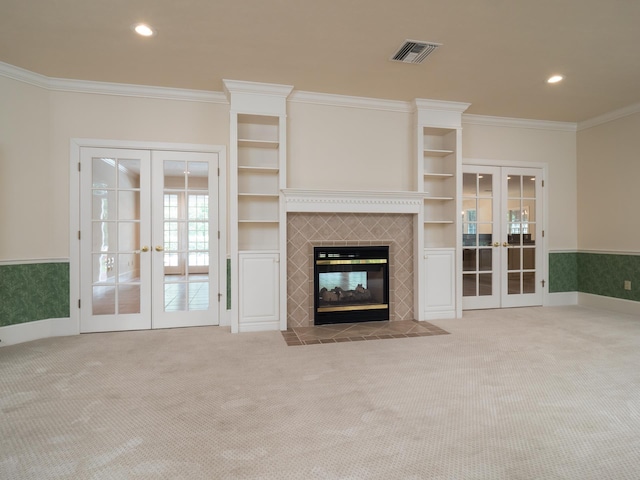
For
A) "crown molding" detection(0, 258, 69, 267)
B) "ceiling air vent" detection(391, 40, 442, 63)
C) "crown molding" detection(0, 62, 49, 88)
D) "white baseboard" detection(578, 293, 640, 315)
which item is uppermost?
"ceiling air vent" detection(391, 40, 442, 63)

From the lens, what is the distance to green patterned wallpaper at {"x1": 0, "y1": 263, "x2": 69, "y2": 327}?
3609mm

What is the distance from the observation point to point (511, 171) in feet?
17.7

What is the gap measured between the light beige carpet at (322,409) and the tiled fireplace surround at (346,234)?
818mm

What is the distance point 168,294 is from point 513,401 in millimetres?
3580

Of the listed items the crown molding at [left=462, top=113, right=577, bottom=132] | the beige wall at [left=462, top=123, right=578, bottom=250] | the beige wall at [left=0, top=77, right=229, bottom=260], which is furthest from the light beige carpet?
the crown molding at [left=462, top=113, right=577, bottom=132]

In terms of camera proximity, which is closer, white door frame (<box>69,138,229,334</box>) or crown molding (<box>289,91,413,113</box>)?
white door frame (<box>69,138,229,334</box>)

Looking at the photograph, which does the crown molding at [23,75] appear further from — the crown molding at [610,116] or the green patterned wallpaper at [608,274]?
the green patterned wallpaper at [608,274]

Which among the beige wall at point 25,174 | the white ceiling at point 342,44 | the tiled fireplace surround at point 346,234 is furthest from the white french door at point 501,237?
the beige wall at point 25,174

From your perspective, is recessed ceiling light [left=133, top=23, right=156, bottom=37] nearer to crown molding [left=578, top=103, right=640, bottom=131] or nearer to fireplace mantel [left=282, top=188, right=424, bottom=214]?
fireplace mantel [left=282, top=188, right=424, bottom=214]

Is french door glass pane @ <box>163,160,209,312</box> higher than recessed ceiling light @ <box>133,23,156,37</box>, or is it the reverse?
recessed ceiling light @ <box>133,23,156,37</box>

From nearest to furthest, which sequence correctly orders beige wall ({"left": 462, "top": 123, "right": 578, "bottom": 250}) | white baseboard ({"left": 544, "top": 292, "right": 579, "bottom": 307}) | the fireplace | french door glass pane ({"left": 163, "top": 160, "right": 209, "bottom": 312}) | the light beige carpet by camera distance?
the light beige carpet, french door glass pane ({"left": 163, "top": 160, "right": 209, "bottom": 312}), the fireplace, beige wall ({"left": 462, "top": 123, "right": 578, "bottom": 250}), white baseboard ({"left": 544, "top": 292, "right": 579, "bottom": 307})

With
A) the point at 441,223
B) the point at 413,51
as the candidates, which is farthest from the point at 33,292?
the point at 441,223

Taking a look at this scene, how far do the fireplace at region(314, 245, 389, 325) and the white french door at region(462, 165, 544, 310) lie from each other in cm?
138

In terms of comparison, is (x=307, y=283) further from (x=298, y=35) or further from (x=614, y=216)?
(x=614, y=216)
